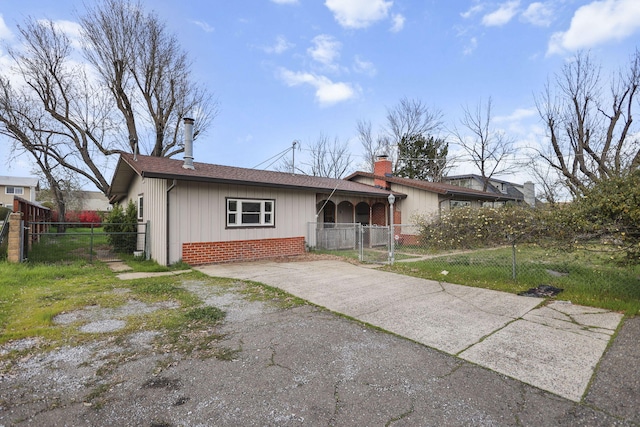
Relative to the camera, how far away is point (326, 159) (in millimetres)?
33781

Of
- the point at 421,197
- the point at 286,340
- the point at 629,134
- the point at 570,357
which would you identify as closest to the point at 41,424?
the point at 286,340

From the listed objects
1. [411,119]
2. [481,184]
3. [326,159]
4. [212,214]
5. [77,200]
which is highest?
[411,119]

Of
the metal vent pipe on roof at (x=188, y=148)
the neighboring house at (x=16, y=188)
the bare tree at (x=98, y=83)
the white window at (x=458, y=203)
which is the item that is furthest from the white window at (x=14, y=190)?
the white window at (x=458, y=203)

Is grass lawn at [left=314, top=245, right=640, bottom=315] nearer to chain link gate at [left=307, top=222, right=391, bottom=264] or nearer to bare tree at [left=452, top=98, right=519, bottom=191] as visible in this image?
chain link gate at [left=307, top=222, right=391, bottom=264]

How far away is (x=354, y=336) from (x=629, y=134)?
1984 centimetres

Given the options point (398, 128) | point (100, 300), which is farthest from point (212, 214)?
point (398, 128)

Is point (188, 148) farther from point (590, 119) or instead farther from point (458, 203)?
point (590, 119)

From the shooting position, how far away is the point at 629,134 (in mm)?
15766

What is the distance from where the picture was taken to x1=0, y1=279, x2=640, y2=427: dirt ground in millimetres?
2227

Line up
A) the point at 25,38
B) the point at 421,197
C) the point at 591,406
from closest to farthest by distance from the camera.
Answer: the point at 591,406
the point at 421,197
the point at 25,38

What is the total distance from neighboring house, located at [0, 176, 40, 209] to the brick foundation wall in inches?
1673

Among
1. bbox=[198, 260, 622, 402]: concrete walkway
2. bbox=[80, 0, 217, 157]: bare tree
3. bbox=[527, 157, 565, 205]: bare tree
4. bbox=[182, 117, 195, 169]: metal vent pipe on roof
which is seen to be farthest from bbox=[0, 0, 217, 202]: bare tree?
bbox=[527, 157, 565, 205]: bare tree

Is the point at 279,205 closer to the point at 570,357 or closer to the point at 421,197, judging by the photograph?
the point at 421,197

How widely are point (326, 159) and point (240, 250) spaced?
24.8 m
